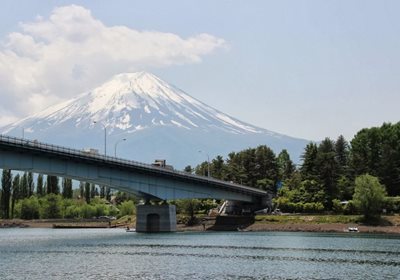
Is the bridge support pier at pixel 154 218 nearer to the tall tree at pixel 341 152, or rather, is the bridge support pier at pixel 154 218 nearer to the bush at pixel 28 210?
the tall tree at pixel 341 152

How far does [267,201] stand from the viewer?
171 m

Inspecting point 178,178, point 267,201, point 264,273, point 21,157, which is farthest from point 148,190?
point 264,273

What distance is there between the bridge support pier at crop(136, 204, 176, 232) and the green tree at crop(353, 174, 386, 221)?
38.7 metres

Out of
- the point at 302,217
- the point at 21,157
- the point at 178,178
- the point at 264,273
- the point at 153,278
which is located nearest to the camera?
the point at 153,278

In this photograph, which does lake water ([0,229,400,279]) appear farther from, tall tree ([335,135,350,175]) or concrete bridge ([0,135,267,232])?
tall tree ([335,135,350,175])

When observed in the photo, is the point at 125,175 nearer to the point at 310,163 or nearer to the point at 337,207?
the point at 337,207

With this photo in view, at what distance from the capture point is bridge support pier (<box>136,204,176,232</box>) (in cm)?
13088

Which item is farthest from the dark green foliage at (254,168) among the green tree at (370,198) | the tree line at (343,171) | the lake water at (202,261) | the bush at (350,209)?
the lake water at (202,261)

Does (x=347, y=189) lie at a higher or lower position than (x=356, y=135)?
lower

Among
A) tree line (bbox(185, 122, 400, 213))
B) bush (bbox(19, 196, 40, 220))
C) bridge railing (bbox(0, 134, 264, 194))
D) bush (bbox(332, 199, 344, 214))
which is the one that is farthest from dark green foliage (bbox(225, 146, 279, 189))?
bush (bbox(19, 196, 40, 220))

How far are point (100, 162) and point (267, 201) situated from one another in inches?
2736

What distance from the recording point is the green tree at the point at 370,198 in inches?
5177

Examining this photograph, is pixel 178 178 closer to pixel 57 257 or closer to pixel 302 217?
pixel 302 217

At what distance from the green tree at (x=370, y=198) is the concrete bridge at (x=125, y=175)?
3178 cm
